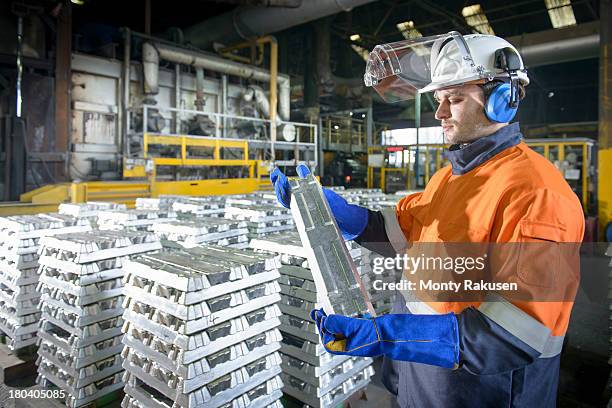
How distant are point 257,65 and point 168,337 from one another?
1328cm

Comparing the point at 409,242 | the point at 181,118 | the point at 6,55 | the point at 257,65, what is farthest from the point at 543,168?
the point at 257,65

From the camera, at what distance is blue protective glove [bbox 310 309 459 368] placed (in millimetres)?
1203

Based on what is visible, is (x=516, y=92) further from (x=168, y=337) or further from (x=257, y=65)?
(x=257, y=65)

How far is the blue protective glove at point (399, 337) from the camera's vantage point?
1203 mm

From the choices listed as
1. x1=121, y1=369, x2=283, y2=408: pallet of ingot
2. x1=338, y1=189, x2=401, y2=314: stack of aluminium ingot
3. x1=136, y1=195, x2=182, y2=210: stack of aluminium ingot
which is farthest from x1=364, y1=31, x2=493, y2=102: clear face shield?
x1=136, y1=195, x2=182, y2=210: stack of aluminium ingot

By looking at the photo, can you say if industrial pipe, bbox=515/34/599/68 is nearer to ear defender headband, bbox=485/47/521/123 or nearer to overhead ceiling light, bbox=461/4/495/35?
overhead ceiling light, bbox=461/4/495/35

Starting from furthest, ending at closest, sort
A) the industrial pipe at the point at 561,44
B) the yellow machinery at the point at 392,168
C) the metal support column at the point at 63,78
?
the yellow machinery at the point at 392,168
the industrial pipe at the point at 561,44
the metal support column at the point at 63,78

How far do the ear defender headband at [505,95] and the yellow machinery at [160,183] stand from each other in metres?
6.76

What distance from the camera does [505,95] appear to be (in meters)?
1.54

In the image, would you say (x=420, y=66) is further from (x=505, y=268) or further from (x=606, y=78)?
(x=606, y=78)

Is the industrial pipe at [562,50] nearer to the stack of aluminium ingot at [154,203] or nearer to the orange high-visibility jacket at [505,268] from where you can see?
the stack of aluminium ingot at [154,203]

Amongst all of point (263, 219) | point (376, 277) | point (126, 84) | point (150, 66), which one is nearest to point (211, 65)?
point (150, 66)

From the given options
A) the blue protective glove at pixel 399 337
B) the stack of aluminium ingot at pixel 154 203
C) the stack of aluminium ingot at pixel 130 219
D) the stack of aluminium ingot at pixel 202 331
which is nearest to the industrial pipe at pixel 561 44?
the stack of aluminium ingot at pixel 154 203

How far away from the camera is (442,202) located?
5.48 ft
